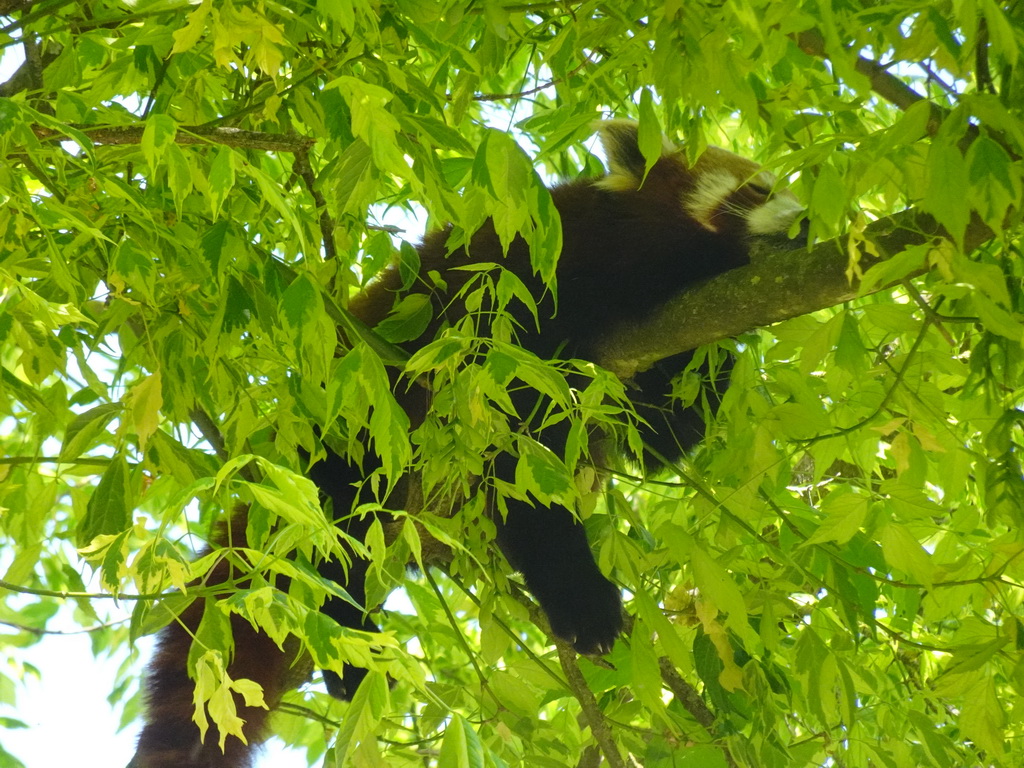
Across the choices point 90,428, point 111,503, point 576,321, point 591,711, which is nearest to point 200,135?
point 90,428

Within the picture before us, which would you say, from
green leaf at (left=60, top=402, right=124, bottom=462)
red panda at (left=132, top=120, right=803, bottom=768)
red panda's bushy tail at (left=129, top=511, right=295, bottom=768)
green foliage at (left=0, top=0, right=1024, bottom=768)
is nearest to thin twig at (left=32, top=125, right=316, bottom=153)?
green foliage at (left=0, top=0, right=1024, bottom=768)

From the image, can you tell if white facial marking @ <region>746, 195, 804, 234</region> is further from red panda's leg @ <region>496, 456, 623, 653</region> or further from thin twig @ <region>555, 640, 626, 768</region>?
thin twig @ <region>555, 640, 626, 768</region>

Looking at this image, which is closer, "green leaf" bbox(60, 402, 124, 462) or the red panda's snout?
"green leaf" bbox(60, 402, 124, 462)

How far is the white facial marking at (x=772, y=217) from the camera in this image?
284 centimetres

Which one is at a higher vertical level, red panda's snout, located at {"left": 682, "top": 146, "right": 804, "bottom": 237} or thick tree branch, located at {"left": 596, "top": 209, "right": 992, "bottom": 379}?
red panda's snout, located at {"left": 682, "top": 146, "right": 804, "bottom": 237}

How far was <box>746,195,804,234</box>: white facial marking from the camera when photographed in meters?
2.84

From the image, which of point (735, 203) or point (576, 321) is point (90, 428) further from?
point (735, 203)

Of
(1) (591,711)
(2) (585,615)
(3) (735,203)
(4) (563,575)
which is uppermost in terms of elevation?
(3) (735,203)

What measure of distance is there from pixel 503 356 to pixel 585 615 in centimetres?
135

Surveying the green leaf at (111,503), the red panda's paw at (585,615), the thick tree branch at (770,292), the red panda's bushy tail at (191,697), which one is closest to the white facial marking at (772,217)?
the thick tree branch at (770,292)

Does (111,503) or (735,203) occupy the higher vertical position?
(735,203)

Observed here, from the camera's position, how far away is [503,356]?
1.52 meters

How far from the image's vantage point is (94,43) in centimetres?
203

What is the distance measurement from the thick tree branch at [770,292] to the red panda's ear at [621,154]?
770 millimetres
